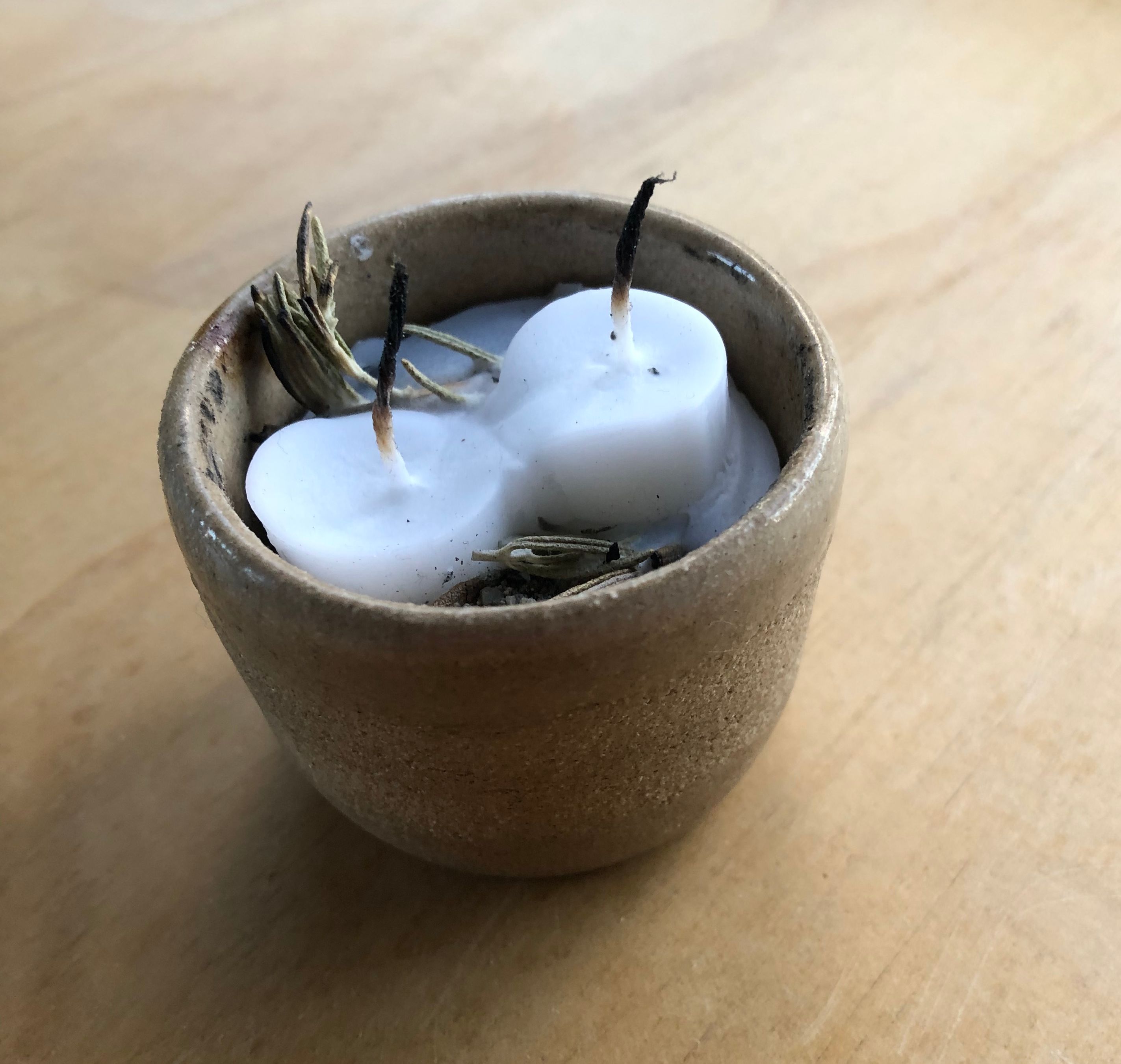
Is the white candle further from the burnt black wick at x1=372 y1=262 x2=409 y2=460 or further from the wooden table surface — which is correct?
the wooden table surface

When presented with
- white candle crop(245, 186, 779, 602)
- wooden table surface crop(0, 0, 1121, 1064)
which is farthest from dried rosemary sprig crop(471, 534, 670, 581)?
wooden table surface crop(0, 0, 1121, 1064)

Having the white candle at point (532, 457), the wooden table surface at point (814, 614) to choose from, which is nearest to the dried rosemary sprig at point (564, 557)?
the white candle at point (532, 457)

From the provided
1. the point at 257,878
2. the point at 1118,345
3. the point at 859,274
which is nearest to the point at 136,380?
the point at 257,878

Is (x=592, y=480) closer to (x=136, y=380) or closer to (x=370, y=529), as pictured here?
(x=370, y=529)

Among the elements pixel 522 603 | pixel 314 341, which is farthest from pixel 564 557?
pixel 314 341

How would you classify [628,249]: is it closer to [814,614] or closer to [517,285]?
[517,285]

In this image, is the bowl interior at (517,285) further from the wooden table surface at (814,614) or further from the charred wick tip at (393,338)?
the wooden table surface at (814,614)

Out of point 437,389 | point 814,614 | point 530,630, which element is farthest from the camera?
point 814,614
